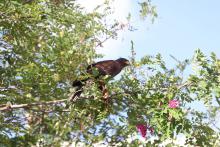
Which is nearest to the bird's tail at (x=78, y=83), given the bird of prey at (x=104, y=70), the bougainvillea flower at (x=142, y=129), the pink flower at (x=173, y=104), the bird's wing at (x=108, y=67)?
the bird of prey at (x=104, y=70)

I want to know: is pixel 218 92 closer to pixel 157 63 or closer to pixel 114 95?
pixel 157 63

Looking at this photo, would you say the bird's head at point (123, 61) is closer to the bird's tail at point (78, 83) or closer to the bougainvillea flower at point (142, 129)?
the bird's tail at point (78, 83)

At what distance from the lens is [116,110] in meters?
6.47

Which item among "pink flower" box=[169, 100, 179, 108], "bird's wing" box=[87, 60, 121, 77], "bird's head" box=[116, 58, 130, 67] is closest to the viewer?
"pink flower" box=[169, 100, 179, 108]

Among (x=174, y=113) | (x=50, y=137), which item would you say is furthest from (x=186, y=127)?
(x=50, y=137)

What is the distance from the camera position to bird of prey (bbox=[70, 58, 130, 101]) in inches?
233

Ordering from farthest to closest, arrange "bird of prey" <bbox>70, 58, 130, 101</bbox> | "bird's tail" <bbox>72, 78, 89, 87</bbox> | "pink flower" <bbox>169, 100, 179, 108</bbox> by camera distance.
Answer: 1. "bird's tail" <bbox>72, 78, 89, 87</bbox>
2. "bird of prey" <bbox>70, 58, 130, 101</bbox>
3. "pink flower" <bbox>169, 100, 179, 108</bbox>

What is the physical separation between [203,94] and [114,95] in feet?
4.22

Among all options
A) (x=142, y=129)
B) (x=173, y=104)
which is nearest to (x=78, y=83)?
(x=142, y=129)

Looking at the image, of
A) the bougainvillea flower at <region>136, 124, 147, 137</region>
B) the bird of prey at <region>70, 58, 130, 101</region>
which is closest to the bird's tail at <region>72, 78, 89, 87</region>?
the bird of prey at <region>70, 58, 130, 101</region>

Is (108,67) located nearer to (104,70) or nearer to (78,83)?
(104,70)

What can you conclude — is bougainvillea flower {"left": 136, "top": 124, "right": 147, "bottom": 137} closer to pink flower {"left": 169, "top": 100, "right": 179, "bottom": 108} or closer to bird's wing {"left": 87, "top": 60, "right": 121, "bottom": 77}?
pink flower {"left": 169, "top": 100, "right": 179, "bottom": 108}

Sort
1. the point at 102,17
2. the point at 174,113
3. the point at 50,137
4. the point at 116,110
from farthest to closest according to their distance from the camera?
1. the point at 102,17
2. the point at 116,110
3. the point at 50,137
4. the point at 174,113

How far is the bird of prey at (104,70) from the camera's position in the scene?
593cm
